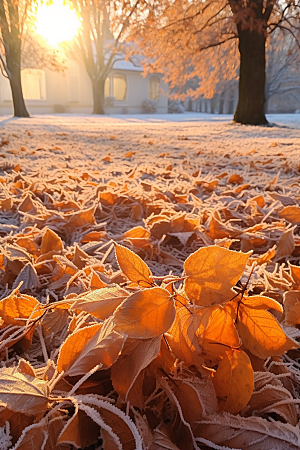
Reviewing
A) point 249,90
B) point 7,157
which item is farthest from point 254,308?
point 249,90

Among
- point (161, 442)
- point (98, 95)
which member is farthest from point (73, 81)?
point (161, 442)

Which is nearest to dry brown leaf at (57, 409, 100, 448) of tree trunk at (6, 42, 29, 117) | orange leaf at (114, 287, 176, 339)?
orange leaf at (114, 287, 176, 339)

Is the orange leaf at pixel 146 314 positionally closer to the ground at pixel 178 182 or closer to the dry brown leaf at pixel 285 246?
the ground at pixel 178 182

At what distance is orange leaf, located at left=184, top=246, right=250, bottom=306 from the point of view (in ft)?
1.61

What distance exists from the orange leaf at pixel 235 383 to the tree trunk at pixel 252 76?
8.38m

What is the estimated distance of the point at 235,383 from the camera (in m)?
0.46

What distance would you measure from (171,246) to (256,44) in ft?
27.5

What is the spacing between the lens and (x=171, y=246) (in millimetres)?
1146

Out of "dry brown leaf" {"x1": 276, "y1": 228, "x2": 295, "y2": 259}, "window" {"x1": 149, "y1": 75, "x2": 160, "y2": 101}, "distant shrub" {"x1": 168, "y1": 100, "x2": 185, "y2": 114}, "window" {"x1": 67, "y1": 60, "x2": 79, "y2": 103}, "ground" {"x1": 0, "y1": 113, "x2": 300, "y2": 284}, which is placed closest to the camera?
"dry brown leaf" {"x1": 276, "y1": 228, "x2": 295, "y2": 259}

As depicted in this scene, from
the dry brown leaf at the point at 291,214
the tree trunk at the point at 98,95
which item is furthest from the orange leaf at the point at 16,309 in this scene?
the tree trunk at the point at 98,95

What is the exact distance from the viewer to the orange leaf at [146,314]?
1.43 feet

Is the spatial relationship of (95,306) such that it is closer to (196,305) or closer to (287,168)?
(196,305)

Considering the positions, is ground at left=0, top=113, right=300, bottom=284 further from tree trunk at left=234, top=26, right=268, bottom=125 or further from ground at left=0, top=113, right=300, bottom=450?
tree trunk at left=234, top=26, right=268, bottom=125

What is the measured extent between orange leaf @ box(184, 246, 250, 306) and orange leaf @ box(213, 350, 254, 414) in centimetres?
9
